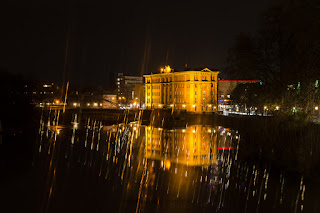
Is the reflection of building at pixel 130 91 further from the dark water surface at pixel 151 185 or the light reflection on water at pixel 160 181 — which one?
the dark water surface at pixel 151 185

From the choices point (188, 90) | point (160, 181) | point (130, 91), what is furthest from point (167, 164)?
point (130, 91)

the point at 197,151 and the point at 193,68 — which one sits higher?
the point at 193,68

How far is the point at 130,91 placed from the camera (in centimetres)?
13225

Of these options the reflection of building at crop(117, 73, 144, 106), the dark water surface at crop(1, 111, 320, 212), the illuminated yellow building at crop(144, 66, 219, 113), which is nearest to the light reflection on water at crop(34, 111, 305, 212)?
the dark water surface at crop(1, 111, 320, 212)

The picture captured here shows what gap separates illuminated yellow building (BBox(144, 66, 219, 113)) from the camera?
3435 inches

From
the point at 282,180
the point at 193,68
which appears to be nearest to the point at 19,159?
the point at 282,180

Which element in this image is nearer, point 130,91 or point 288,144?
point 288,144

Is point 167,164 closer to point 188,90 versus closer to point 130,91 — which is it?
point 188,90

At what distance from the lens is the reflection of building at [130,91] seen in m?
117

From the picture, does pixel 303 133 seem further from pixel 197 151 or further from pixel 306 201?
pixel 197 151

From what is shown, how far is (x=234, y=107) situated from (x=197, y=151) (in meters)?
67.2

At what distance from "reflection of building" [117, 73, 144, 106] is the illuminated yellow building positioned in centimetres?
1347

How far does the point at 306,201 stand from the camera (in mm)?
11883

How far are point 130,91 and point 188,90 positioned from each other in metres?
48.4
